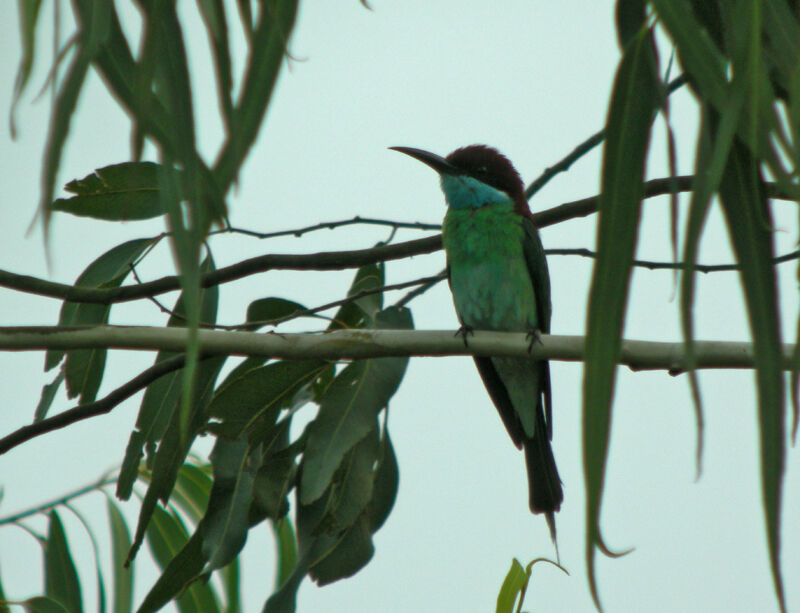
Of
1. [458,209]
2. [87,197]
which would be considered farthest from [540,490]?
[87,197]

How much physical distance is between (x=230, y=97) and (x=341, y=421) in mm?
1179

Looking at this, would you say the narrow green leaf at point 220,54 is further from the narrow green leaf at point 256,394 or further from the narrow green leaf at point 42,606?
the narrow green leaf at point 42,606

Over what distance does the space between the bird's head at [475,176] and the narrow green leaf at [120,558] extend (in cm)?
158

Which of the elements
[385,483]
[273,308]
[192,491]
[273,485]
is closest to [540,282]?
[385,483]

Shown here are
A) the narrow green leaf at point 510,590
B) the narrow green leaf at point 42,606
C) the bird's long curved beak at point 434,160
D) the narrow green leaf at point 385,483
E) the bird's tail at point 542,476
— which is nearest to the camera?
the narrow green leaf at point 510,590

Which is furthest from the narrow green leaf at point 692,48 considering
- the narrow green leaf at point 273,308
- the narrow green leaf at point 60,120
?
the narrow green leaf at point 273,308

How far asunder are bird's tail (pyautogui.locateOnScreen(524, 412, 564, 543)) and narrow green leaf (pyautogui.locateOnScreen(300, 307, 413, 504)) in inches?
34.7

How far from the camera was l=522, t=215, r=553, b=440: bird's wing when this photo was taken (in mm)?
3234

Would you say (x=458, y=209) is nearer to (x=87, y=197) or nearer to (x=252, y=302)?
(x=252, y=302)

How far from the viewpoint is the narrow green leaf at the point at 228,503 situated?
2.23 metres

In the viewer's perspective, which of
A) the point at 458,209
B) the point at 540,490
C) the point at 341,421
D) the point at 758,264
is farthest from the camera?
the point at 458,209

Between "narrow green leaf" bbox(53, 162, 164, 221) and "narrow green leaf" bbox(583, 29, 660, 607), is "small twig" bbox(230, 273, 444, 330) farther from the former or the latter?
"narrow green leaf" bbox(583, 29, 660, 607)

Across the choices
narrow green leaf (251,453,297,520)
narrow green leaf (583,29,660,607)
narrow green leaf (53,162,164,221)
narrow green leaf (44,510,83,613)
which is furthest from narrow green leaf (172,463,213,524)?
narrow green leaf (583,29,660,607)

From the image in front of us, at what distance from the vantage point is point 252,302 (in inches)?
95.7
